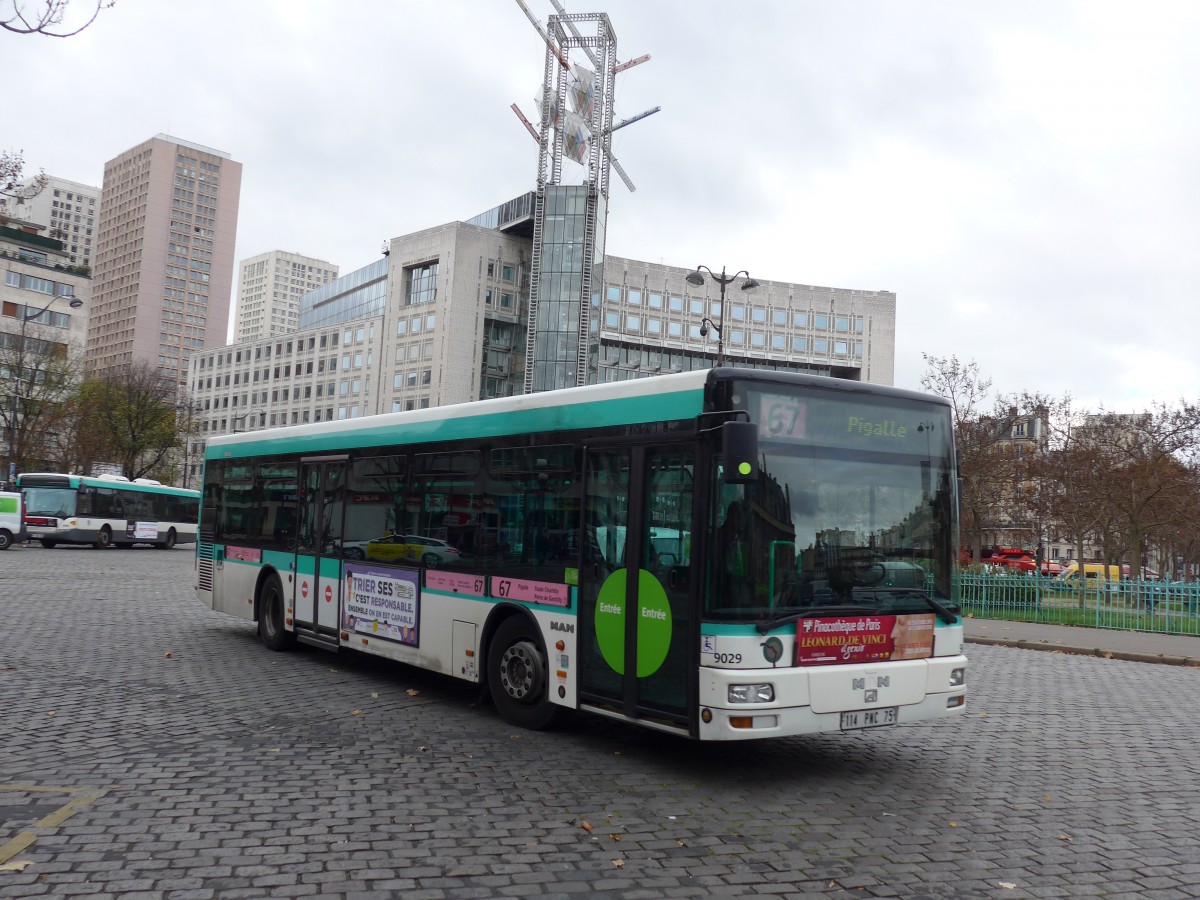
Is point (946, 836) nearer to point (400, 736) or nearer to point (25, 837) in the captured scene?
point (400, 736)

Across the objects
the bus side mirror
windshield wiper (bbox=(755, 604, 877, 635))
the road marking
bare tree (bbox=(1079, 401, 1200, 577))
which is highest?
bare tree (bbox=(1079, 401, 1200, 577))

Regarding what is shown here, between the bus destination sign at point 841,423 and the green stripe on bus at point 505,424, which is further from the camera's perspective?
the green stripe on bus at point 505,424

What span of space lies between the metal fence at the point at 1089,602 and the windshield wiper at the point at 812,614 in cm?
1698

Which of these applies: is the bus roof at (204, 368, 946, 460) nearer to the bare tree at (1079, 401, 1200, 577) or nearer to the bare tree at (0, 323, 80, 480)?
the bare tree at (1079, 401, 1200, 577)

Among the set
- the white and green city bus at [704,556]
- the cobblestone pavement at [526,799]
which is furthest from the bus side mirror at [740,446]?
the cobblestone pavement at [526,799]

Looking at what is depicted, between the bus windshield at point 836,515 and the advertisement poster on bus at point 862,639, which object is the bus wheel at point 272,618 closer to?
the bus windshield at point 836,515

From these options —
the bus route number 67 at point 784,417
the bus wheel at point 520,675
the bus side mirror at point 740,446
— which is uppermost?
the bus route number 67 at point 784,417

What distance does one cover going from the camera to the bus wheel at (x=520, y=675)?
8.37 m

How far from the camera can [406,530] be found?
1044cm

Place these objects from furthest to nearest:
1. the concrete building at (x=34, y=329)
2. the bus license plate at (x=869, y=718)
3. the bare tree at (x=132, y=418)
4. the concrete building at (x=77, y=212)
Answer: the concrete building at (x=77, y=212) → the bare tree at (x=132, y=418) → the concrete building at (x=34, y=329) → the bus license plate at (x=869, y=718)

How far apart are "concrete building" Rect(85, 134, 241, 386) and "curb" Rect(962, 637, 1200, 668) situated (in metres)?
180

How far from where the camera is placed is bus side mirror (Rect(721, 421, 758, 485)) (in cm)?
646

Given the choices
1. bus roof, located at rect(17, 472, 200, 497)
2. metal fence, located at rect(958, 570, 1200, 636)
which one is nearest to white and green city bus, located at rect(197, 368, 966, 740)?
metal fence, located at rect(958, 570, 1200, 636)

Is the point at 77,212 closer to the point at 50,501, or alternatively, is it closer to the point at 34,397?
the point at 34,397
